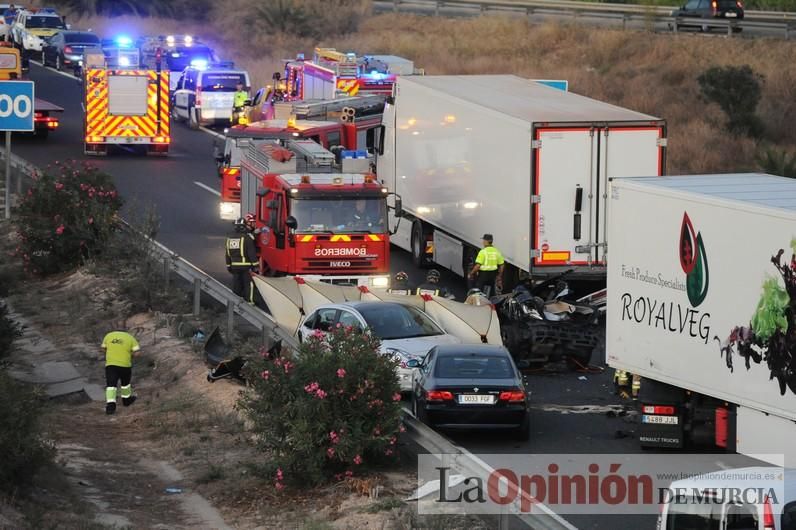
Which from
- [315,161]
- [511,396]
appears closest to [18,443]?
[511,396]

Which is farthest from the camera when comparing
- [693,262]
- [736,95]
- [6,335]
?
[736,95]

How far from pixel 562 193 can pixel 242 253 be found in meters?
5.39

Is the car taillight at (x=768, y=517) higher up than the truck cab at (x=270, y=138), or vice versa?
the truck cab at (x=270, y=138)

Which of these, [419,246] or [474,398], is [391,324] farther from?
[419,246]

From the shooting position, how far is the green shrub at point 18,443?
47.1 ft

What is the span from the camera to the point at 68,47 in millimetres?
63344

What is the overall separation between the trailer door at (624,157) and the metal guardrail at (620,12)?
33487 millimetres

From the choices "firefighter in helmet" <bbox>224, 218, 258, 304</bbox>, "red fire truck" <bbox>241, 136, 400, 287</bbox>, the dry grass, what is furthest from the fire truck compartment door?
"firefighter in helmet" <bbox>224, 218, 258, 304</bbox>

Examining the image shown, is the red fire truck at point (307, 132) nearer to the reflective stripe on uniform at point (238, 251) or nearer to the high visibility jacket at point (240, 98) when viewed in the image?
the reflective stripe on uniform at point (238, 251)

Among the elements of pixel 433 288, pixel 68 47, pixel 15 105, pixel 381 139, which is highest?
pixel 68 47

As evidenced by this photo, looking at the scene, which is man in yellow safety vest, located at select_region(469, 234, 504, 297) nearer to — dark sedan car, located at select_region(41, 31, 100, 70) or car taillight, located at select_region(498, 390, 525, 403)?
car taillight, located at select_region(498, 390, 525, 403)

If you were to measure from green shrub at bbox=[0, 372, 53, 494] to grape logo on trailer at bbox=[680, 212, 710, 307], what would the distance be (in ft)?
22.4

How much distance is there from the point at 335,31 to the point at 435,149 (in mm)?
44515

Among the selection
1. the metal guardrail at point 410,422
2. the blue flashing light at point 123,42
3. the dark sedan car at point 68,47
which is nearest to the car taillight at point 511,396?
the metal guardrail at point 410,422
